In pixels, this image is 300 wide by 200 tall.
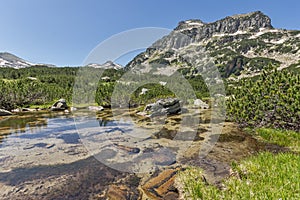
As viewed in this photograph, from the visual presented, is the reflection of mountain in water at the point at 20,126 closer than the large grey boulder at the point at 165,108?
Yes

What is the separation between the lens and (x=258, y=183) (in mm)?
7703

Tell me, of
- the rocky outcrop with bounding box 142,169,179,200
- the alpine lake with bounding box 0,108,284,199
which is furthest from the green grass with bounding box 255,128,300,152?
the rocky outcrop with bounding box 142,169,179,200

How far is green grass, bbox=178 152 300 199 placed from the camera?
645 cm

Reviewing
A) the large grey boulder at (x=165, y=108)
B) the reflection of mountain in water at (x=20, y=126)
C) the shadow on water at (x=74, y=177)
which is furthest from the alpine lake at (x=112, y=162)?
the large grey boulder at (x=165, y=108)

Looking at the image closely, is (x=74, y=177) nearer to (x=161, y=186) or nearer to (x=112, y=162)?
(x=112, y=162)

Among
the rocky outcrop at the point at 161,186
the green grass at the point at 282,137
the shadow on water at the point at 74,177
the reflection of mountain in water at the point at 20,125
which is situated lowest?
the reflection of mountain in water at the point at 20,125

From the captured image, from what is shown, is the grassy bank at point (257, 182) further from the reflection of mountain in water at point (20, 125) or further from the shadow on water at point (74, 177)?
the reflection of mountain in water at point (20, 125)

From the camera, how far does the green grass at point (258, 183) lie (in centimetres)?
645

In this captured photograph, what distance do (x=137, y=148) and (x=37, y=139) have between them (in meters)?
11.6

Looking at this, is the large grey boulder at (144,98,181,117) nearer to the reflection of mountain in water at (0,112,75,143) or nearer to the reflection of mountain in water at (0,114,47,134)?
the reflection of mountain in water at (0,112,75,143)

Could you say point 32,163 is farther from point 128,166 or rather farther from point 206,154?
point 206,154

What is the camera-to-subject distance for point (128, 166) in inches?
510

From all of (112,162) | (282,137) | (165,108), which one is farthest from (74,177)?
(165,108)

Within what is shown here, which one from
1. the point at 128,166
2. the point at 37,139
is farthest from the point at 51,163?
the point at 37,139
